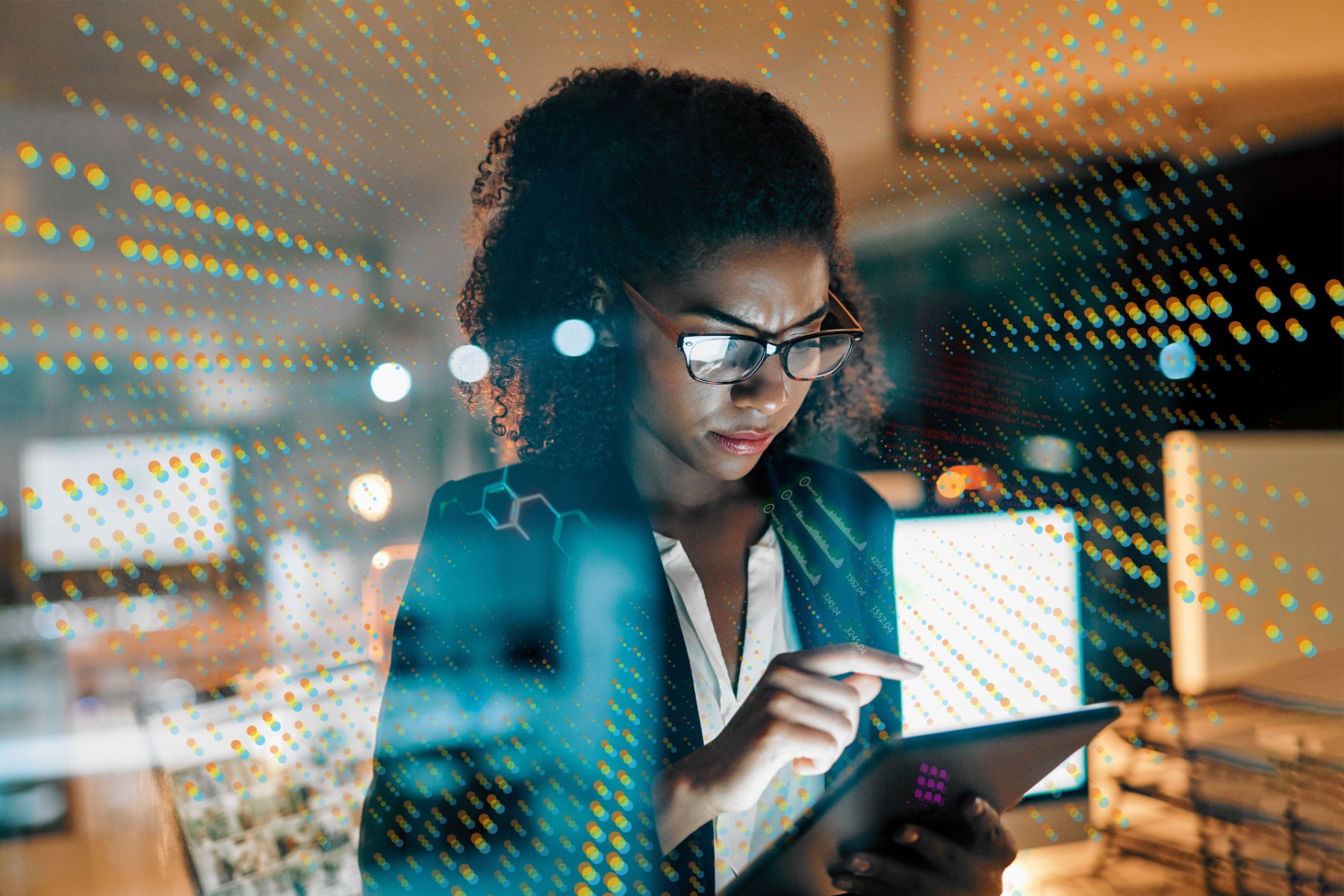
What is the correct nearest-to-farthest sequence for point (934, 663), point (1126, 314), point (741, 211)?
point (741, 211) → point (934, 663) → point (1126, 314)

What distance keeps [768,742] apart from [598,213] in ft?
2.04

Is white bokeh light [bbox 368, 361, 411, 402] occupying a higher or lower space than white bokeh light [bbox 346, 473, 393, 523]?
→ higher

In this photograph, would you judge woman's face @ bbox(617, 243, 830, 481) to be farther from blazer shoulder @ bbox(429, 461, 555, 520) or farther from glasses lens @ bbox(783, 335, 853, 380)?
blazer shoulder @ bbox(429, 461, 555, 520)

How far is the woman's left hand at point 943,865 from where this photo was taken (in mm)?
943

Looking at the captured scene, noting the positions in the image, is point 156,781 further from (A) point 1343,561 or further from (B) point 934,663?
(A) point 1343,561

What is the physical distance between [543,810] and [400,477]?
0.42 m

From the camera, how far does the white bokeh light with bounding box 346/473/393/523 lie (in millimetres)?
914

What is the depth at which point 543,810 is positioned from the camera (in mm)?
970

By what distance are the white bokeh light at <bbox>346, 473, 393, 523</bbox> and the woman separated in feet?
0.19

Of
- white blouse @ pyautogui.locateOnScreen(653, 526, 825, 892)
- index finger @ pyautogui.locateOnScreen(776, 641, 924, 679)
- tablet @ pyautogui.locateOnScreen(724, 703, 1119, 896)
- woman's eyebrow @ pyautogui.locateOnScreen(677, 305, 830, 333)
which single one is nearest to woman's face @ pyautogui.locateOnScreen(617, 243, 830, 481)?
woman's eyebrow @ pyautogui.locateOnScreen(677, 305, 830, 333)

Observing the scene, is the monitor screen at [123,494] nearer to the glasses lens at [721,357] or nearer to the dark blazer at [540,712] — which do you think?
the dark blazer at [540,712]

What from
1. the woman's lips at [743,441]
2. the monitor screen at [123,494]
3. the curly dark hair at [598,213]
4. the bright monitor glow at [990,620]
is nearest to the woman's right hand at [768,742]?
the bright monitor glow at [990,620]

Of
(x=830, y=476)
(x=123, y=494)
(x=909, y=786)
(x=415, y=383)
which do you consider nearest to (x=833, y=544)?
(x=830, y=476)

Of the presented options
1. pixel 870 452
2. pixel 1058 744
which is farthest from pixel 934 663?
pixel 870 452
